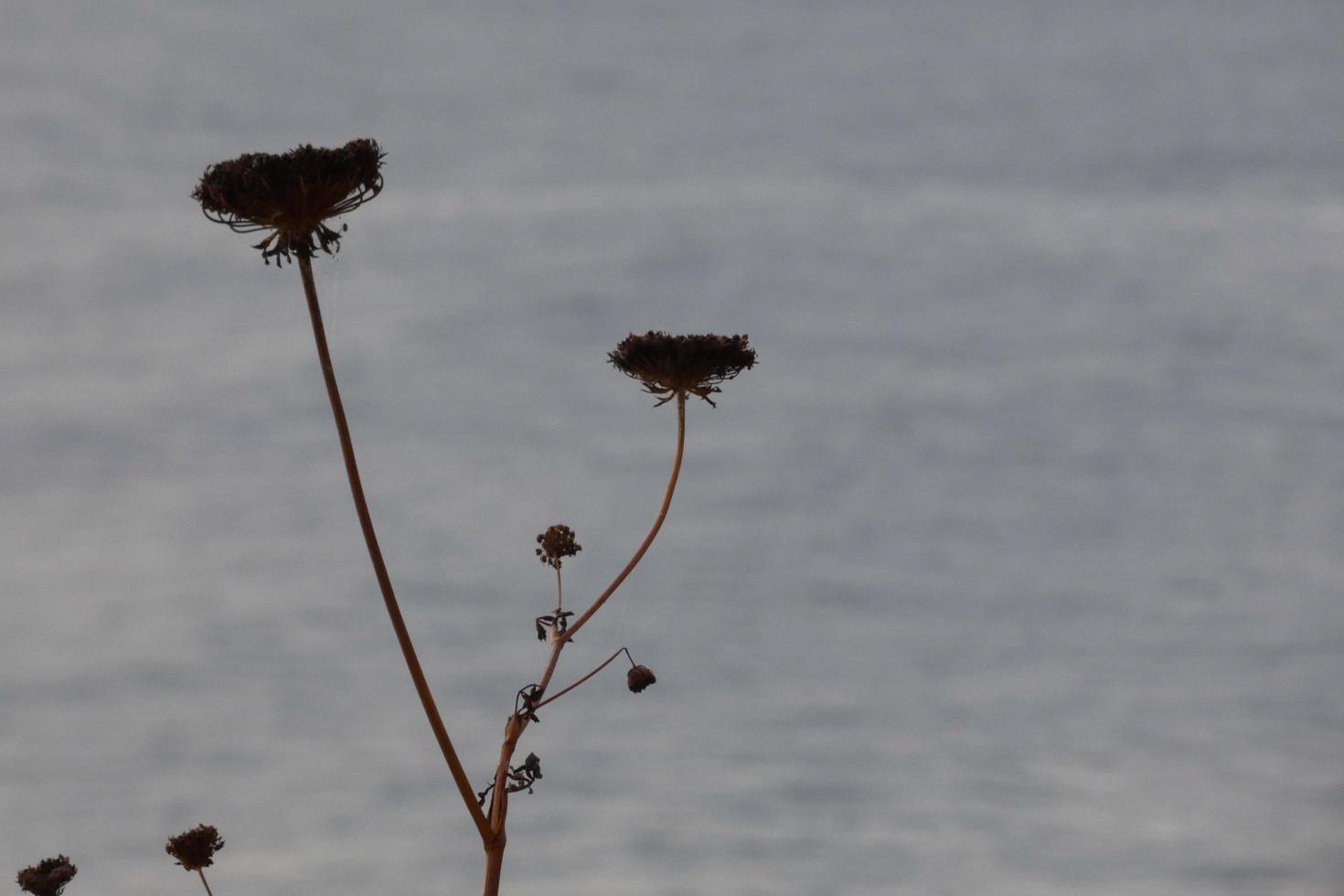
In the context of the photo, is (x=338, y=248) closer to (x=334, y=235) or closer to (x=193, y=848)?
(x=334, y=235)

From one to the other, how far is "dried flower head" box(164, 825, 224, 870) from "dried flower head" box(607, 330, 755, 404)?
4976 millimetres

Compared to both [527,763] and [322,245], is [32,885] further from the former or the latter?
[322,245]

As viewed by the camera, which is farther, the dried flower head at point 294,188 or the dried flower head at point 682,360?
the dried flower head at point 682,360

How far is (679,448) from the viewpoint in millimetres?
11922

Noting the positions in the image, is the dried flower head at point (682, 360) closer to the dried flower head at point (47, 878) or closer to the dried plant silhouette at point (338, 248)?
the dried plant silhouette at point (338, 248)

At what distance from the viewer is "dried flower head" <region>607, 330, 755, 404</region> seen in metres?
12.0

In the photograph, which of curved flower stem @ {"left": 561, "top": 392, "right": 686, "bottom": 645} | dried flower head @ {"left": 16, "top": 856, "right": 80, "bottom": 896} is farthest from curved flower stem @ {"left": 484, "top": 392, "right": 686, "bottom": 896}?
dried flower head @ {"left": 16, "top": 856, "right": 80, "bottom": 896}

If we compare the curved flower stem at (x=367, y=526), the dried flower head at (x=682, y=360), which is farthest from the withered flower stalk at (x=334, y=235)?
the dried flower head at (x=682, y=360)

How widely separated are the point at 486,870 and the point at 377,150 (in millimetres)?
4508

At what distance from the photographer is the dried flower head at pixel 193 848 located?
12586mm

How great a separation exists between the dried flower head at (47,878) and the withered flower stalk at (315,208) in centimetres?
494

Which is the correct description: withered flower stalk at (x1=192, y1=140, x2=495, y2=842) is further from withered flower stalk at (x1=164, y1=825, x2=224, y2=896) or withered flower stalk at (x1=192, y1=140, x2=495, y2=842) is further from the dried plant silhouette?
withered flower stalk at (x1=164, y1=825, x2=224, y2=896)

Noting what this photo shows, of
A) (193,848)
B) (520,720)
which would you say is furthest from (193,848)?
(520,720)

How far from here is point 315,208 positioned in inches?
374
